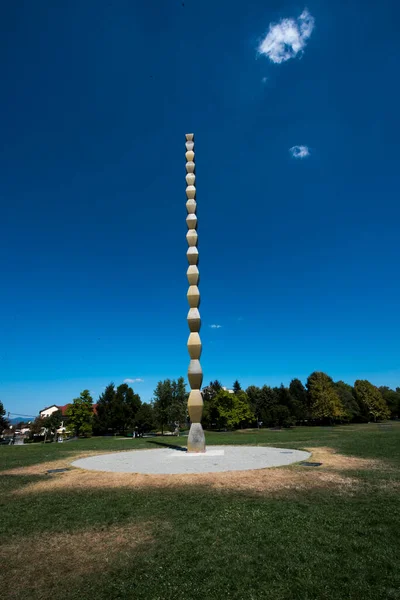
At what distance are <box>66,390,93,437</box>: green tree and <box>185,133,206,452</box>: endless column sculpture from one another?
36.3 meters

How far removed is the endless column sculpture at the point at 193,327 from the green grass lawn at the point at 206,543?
32.0ft

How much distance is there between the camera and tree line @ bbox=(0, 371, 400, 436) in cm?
5316

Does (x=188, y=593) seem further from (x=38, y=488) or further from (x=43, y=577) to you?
(x=38, y=488)

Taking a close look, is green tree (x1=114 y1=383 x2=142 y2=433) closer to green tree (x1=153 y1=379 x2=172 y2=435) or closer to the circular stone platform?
green tree (x1=153 y1=379 x2=172 y2=435)

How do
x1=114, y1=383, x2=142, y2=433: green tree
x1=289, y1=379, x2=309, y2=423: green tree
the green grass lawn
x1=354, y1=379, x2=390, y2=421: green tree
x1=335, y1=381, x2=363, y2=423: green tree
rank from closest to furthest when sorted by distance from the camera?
1. the green grass lawn
2. x1=114, y1=383, x2=142, y2=433: green tree
3. x1=289, y1=379, x2=309, y2=423: green tree
4. x1=335, y1=381, x2=363, y2=423: green tree
5. x1=354, y1=379, x2=390, y2=421: green tree

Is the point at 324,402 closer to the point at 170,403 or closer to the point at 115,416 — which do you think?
the point at 170,403

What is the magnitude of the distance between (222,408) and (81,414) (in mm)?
23985

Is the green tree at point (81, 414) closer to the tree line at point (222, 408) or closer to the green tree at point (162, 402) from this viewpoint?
the tree line at point (222, 408)

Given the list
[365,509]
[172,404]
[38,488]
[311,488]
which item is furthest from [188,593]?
[172,404]

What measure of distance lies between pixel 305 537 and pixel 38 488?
338 inches

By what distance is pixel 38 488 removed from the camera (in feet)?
35.6

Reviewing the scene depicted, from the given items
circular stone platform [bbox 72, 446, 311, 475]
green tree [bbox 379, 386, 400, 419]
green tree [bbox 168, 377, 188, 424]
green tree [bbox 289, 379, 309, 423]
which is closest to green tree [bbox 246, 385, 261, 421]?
green tree [bbox 289, 379, 309, 423]

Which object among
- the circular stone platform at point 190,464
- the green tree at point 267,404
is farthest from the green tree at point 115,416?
the circular stone platform at point 190,464

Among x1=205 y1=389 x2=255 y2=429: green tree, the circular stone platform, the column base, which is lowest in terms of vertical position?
the circular stone platform
